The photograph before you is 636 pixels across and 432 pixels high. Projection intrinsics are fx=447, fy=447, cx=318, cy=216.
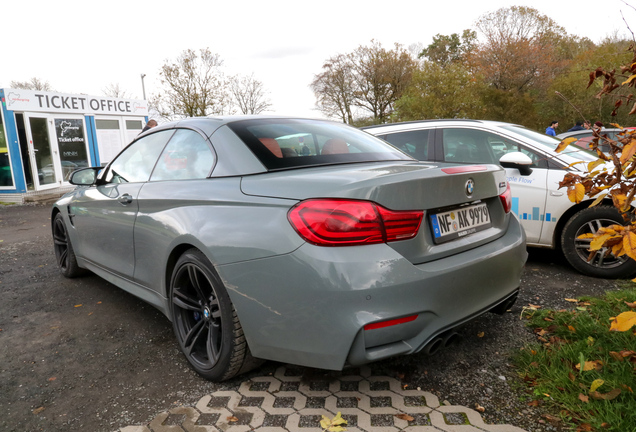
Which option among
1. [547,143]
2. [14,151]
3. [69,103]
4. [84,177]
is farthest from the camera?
[69,103]

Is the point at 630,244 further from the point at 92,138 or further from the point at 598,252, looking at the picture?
the point at 92,138

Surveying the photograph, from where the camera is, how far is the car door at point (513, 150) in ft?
14.4

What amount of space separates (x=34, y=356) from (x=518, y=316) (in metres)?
3.48

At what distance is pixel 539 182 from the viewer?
4.36m

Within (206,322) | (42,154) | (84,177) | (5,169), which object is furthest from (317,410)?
(42,154)

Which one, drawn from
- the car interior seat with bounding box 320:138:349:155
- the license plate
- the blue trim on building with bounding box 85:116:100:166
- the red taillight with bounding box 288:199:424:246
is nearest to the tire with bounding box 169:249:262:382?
the red taillight with bounding box 288:199:424:246

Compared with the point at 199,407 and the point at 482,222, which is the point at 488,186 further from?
the point at 199,407

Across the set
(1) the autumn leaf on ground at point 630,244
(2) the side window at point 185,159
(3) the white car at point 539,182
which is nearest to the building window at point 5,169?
(2) the side window at point 185,159

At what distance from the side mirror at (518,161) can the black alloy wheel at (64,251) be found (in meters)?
4.45

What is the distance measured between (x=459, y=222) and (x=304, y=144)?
1.05 meters

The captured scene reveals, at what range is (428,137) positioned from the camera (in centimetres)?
521

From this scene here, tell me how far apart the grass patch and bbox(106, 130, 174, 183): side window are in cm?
278

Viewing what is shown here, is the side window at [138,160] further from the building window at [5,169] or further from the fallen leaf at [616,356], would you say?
the building window at [5,169]

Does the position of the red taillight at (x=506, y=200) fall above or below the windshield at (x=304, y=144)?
below
